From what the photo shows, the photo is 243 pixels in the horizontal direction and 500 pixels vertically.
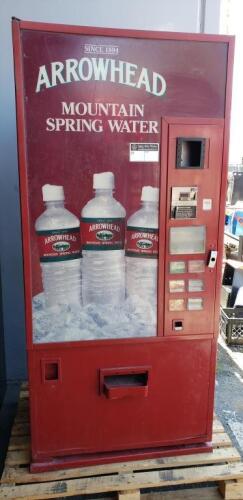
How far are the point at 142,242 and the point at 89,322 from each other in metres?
0.49

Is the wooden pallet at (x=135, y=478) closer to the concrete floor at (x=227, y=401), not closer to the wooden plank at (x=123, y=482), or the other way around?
the wooden plank at (x=123, y=482)

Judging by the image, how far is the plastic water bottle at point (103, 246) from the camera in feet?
6.26

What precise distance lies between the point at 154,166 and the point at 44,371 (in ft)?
3.79

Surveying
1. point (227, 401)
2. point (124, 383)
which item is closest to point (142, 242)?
point (124, 383)

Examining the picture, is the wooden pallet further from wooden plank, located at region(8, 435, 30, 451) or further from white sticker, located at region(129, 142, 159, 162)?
white sticker, located at region(129, 142, 159, 162)

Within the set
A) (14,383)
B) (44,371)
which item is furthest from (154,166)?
(14,383)

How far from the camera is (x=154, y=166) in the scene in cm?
190

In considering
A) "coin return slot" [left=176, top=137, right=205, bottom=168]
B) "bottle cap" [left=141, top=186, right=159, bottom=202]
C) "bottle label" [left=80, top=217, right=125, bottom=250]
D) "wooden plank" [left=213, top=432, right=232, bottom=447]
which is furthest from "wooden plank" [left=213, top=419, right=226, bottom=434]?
"coin return slot" [left=176, top=137, right=205, bottom=168]

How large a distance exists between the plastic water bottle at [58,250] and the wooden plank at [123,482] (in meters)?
0.91

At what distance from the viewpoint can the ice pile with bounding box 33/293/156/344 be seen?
6.44 feet

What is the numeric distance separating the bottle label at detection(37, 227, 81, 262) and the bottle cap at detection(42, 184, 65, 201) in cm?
15

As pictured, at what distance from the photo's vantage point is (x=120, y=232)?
195cm

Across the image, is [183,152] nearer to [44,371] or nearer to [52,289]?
[52,289]

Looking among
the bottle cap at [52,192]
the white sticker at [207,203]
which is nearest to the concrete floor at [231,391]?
the white sticker at [207,203]
